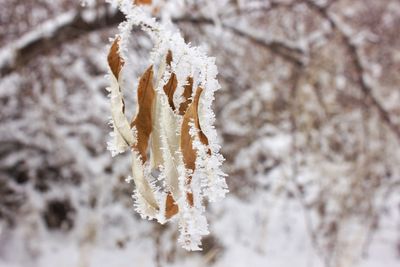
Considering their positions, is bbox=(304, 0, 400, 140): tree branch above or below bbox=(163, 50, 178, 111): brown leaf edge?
above

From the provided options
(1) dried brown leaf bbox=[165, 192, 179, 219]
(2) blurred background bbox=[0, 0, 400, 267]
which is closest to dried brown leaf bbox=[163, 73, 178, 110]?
(1) dried brown leaf bbox=[165, 192, 179, 219]

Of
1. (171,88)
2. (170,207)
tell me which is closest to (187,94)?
(171,88)

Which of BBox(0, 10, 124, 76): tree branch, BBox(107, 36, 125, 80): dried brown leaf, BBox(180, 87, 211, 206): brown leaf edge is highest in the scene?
BBox(0, 10, 124, 76): tree branch

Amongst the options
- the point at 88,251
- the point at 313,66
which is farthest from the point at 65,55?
the point at 313,66

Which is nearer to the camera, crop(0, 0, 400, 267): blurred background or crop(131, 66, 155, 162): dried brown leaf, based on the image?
crop(131, 66, 155, 162): dried brown leaf

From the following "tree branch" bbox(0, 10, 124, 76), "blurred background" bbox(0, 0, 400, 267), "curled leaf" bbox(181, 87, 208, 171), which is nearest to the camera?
"curled leaf" bbox(181, 87, 208, 171)

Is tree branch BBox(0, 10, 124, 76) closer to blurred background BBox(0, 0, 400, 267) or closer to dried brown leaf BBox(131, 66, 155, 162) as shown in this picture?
blurred background BBox(0, 0, 400, 267)
